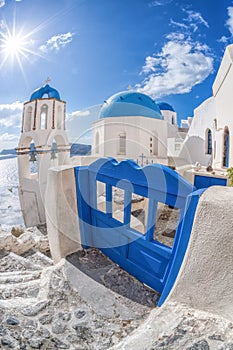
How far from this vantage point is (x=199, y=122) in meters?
15.8

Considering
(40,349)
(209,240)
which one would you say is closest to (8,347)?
(40,349)

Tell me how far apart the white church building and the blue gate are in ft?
23.3

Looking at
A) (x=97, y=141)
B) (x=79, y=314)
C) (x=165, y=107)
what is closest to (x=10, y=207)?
(x=97, y=141)

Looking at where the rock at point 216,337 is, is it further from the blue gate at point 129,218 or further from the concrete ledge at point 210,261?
the blue gate at point 129,218

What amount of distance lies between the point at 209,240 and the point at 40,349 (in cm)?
165

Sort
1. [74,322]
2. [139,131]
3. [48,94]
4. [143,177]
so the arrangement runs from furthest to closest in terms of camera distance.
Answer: [139,131] < [48,94] < [143,177] < [74,322]

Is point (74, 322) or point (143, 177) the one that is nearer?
point (74, 322)

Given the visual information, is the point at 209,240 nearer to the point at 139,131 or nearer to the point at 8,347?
the point at 8,347

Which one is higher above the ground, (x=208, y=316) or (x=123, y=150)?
(x=123, y=150)

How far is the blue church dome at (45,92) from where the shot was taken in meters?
12.3

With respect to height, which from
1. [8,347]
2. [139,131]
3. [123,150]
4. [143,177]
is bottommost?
[8,347]

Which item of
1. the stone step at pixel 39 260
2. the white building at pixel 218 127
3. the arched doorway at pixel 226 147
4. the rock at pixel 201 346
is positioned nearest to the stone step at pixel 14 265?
the stone step at pixel 39 260

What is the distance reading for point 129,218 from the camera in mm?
3246

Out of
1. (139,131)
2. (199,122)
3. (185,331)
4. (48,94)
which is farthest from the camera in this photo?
(199,122)
